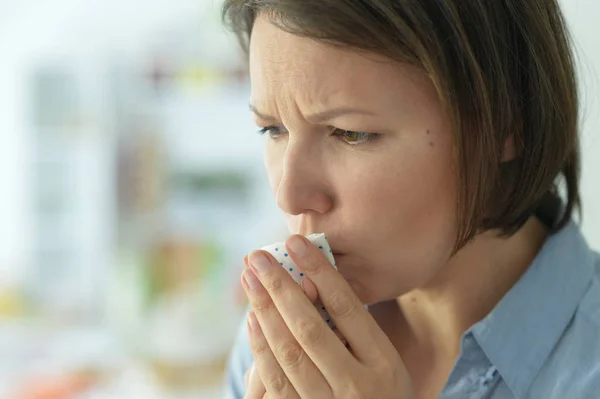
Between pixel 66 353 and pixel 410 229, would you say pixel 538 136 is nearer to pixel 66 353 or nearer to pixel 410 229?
pixel 410 229

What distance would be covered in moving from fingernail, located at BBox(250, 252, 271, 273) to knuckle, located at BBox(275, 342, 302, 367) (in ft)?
0.32

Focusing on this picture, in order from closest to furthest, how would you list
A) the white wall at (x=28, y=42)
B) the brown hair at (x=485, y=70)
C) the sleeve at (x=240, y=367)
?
the brown hair at (x=485, y=70) < the sleeve at (x=240, y=367) < the white wall at (x=28, y=42)

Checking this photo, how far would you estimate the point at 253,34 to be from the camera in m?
0.92

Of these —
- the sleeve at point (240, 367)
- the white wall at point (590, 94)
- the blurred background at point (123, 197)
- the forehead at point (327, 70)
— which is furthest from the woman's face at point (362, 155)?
the blurred background at point (123, 197)

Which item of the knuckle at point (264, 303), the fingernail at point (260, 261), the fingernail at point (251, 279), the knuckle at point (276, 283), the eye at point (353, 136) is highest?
the eye at point (353, 136)

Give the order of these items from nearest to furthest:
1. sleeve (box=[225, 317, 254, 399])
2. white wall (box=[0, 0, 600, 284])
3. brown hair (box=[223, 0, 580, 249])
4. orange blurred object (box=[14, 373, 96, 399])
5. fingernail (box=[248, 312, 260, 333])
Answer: brown hair (box=[223, 0, 580, 249]) → fingernail (box=[248, 312, 260, 333]) → sleeve (box=[225, 317, 254, 399]) → orange blurred object (box=[14, 373, 96, 399]) → white wall (box=[0, 0, 600, 284])

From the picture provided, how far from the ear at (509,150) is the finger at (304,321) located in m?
0.32

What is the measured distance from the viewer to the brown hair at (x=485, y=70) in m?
0.80

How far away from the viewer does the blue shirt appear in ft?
2.89

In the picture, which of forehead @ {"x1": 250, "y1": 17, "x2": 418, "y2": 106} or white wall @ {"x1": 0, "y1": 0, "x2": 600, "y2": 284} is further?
white wall @ {"x1": 0, "y1": 0, "x2": 600, "y2": 284}

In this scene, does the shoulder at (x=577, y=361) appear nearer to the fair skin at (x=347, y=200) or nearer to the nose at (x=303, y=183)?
the fair skin at (x=347, y=200)

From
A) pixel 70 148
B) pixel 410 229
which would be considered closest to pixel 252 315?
pixel 410 229

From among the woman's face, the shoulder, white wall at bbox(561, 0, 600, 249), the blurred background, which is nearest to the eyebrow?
the woman's face

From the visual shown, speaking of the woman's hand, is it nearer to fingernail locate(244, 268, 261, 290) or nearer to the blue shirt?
fingernail locate(244, 268, 261, 290)
